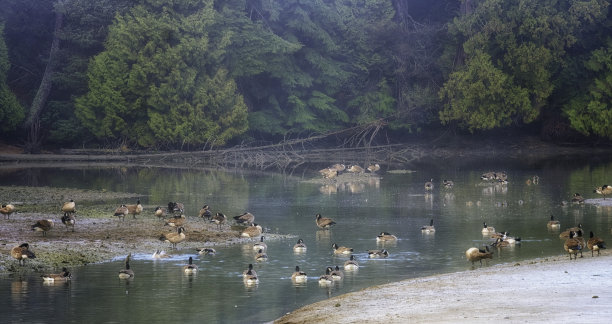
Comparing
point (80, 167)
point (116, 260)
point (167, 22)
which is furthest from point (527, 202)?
point (167, 22)

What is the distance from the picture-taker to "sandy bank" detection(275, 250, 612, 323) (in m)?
14.3

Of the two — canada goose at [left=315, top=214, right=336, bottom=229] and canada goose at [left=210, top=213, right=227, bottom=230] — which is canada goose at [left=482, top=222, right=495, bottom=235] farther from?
canada goose at [left=210, top=213, right=227, bottom=230]

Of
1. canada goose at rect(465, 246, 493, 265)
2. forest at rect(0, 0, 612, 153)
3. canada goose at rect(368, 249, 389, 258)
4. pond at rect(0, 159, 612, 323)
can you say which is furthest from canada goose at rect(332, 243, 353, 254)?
forest at rect(0, 0, 612, 153)

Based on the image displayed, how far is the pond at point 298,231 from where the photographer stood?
19.5 metres

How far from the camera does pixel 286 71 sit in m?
74.9

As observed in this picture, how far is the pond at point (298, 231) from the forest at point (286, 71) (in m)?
11.4

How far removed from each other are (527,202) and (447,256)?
46.0 ft

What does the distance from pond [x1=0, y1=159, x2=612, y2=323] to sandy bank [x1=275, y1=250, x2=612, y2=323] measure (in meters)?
1.77

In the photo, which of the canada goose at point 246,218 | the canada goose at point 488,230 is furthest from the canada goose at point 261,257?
the canada goose at point 488,230

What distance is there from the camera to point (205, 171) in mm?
58844

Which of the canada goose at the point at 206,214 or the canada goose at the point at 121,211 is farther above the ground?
the canada goose at the point at 121,211

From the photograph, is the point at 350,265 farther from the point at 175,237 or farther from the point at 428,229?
the point at 428,229

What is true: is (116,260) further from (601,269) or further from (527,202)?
(527,202)

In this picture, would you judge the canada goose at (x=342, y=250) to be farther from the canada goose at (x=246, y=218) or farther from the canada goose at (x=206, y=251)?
the canada goose at (x=246, y=218)
